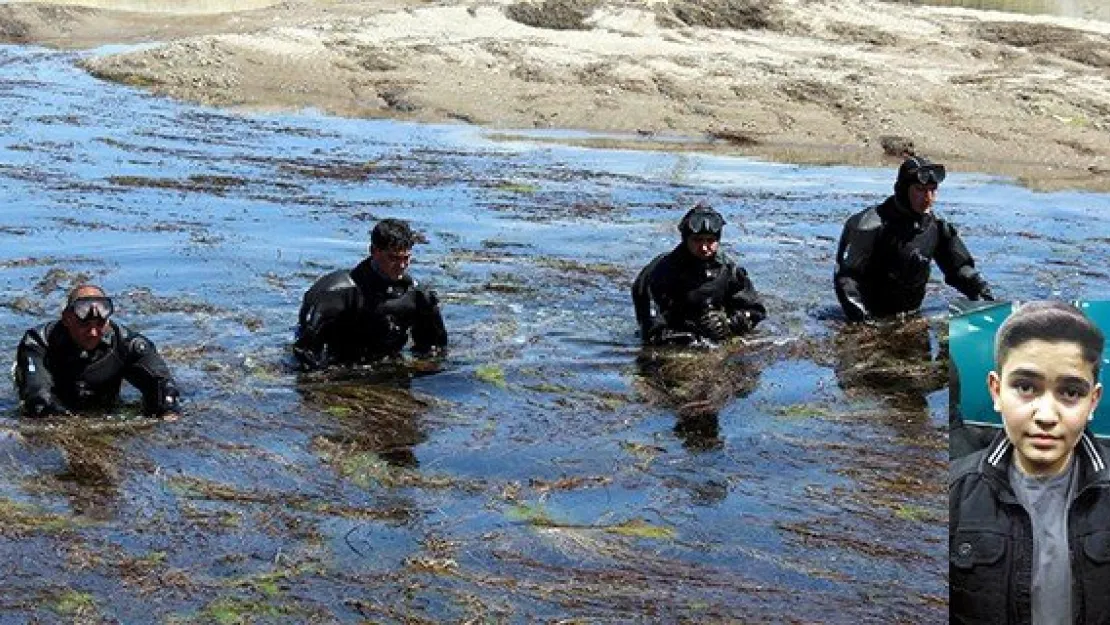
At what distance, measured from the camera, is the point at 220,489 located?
26.5 ft

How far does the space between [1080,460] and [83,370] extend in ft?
23.7

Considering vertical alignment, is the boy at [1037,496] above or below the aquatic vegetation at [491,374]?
above

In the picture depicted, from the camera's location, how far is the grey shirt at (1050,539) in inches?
127

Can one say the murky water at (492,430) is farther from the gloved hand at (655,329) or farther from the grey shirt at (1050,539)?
the grey shirt at (1050,539)

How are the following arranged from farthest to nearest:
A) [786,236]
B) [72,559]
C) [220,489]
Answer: [786,236] < [220,489] < [72,559]

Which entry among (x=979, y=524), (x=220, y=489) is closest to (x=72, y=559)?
(x=220, y=489)

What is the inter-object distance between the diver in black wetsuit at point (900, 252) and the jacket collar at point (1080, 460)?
8.64 metres

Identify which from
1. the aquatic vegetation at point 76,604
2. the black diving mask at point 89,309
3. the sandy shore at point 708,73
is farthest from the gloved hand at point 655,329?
the sandy shore at point 708,73

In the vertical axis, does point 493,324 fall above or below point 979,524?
below

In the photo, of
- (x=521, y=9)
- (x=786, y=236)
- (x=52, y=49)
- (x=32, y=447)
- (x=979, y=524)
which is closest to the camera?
(x=979, y=524)

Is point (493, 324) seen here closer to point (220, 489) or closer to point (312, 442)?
point (312, 442)

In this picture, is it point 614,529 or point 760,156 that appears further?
point 760,156

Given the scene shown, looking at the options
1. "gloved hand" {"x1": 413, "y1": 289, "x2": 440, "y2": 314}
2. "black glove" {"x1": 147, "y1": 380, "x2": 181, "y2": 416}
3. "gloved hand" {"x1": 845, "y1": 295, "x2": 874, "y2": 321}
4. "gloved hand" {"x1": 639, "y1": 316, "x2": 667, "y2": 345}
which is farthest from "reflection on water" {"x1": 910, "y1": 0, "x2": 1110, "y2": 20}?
"black glove" {"x1": 147, "y1": 380, "x2": 181, "y2": 416}

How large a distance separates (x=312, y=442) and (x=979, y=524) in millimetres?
6222
